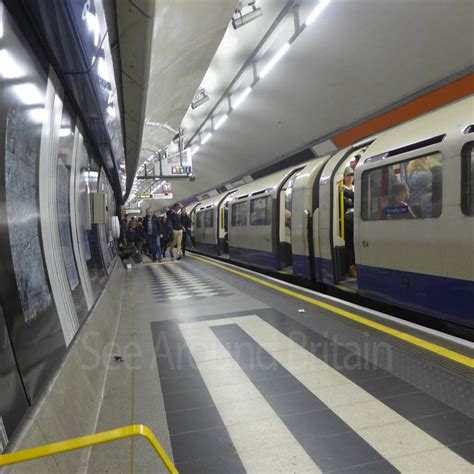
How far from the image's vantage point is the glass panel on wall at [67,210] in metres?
3.27

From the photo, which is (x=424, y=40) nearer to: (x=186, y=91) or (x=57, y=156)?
(x=186, y=91)

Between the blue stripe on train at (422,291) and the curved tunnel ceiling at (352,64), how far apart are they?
4.18 meters

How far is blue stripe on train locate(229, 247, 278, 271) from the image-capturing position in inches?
377

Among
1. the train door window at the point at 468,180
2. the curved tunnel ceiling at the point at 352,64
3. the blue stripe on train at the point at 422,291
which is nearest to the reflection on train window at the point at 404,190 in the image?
the train door window at the point at 468,180

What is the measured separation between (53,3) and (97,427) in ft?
8.09

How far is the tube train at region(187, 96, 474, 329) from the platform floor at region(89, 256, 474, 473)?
0.60m

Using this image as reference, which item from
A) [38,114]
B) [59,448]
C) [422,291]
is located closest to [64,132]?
[38,114]

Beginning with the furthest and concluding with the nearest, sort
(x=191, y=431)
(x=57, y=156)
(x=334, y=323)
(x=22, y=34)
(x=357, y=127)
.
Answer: (x=357, y=127) < (x=334, y=323) < (x=57, y=156) < (x=191, y=431) < (x=22, y=34)

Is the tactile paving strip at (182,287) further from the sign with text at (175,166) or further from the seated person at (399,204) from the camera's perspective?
the sign with text at (175,166)

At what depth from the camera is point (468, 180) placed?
4.14 metres

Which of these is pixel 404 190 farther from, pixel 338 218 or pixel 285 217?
pixel 285 217

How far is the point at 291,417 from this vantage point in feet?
8.96

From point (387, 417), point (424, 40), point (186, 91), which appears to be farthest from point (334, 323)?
point (424, 40)

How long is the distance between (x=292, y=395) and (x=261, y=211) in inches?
296
